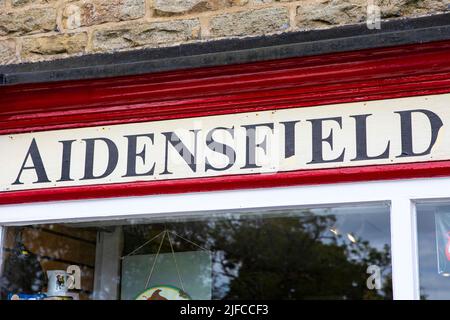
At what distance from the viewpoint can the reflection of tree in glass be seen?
597cm

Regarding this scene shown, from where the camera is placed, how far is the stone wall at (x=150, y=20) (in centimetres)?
455

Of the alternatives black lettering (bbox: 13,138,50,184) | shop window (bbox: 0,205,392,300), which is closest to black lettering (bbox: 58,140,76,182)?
black lettering (bbox: 13,138,50,184)

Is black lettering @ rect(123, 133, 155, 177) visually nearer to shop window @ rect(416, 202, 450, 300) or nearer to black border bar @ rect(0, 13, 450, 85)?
black border bar @ rect(0, 13, 450, 85)

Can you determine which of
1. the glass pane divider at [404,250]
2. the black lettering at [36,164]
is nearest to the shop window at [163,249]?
the glass pane divider at [404,250]

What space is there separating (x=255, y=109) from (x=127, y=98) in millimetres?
806

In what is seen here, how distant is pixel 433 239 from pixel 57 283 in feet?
8.84

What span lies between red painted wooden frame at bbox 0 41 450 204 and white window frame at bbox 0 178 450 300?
1.7 inches

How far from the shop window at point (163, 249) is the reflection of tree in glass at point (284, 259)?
0.08 ft

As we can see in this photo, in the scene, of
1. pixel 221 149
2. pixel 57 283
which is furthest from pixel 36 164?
pixel 221 149

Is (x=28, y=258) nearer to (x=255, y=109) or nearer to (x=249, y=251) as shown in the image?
(x=255, y=109)

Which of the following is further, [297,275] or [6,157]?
[297,275]

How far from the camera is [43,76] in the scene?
4859mm

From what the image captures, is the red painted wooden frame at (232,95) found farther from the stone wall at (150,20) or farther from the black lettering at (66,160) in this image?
the stone wall at (150,20)
